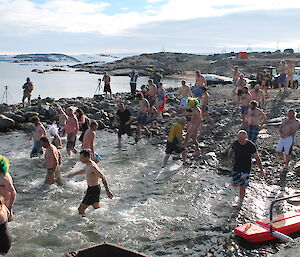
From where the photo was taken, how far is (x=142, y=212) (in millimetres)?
8180

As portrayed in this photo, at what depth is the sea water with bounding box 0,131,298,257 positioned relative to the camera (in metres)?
6.74

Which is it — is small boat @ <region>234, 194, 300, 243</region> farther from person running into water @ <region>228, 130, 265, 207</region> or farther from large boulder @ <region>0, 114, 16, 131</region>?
large boulder @ <region>0, 114, 16, 131</region>

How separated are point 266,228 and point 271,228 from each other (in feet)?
0.50

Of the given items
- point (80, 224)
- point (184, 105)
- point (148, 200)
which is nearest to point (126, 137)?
point (184, 105)

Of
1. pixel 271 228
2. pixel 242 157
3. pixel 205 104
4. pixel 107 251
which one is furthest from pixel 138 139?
pixel 107 251

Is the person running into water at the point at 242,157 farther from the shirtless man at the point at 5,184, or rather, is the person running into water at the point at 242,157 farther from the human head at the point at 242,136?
the shirtless man at the point at 5,184

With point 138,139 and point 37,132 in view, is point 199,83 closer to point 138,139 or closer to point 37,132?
point 138,139

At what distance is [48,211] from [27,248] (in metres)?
1.59

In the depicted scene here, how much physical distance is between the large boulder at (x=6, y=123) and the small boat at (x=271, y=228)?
12.5 metres

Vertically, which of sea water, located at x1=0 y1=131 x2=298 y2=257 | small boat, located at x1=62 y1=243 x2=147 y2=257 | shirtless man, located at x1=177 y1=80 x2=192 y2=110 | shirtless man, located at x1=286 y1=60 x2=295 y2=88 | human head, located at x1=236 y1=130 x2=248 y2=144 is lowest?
sea water, located at x1=0 y1=131 x2=298 y2=257

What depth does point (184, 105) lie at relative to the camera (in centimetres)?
1623

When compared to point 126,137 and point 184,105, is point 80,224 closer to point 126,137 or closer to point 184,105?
point 126,137

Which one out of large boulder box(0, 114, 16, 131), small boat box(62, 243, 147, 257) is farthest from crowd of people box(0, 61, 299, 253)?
large boulder box(0, 114, 16, 131)

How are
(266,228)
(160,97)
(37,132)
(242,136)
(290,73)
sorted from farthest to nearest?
(290,73), (160,97), (37,132), (242,136), (266,228)
